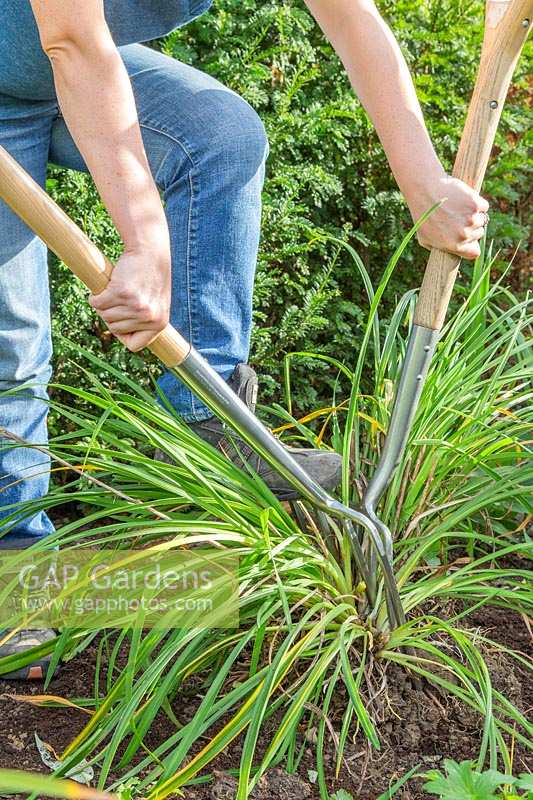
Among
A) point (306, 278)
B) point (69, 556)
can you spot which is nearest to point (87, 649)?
point (69, 556)

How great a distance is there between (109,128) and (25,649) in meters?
1.13

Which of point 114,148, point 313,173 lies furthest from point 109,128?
point 313,173

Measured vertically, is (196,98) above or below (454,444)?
above

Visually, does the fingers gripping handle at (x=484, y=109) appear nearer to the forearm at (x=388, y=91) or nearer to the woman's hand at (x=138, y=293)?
the forearm at (x=388, y=91)

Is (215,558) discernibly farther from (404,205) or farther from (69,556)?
(404,205)

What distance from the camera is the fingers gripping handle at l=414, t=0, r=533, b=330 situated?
65.6 inches

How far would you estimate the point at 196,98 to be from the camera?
72.2 inches

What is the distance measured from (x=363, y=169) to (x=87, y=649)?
79.7 inches

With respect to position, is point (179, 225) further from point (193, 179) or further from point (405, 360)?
point (405, 360)

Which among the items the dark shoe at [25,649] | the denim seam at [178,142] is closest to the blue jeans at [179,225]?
the denim seam at [178,142]

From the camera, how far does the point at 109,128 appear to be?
126 cm

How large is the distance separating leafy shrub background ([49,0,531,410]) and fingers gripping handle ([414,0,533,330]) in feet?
3.26

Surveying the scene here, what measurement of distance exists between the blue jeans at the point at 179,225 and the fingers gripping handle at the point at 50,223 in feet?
1.85

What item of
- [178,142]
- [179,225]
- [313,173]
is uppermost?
[178,142]
